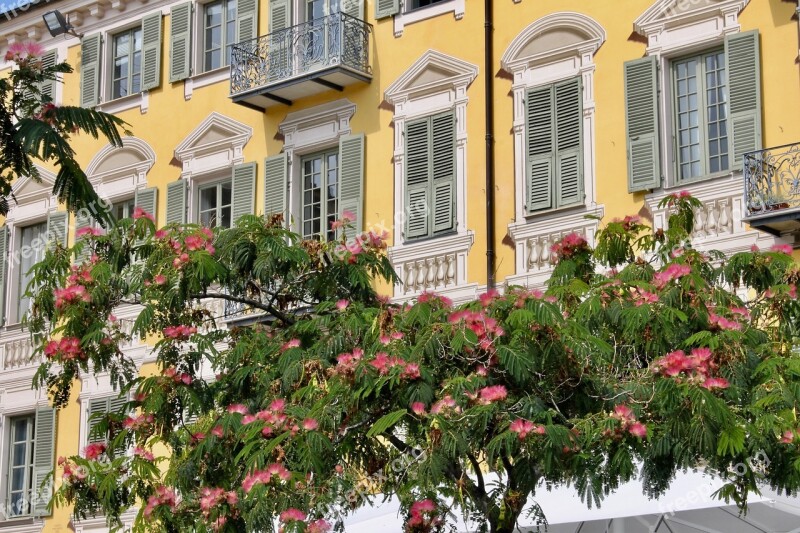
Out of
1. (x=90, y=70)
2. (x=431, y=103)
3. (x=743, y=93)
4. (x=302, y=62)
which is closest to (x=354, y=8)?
(x=302, y=62)

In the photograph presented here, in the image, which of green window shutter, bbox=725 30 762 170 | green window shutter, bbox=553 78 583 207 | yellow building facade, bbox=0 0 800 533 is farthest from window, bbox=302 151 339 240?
green window shutter, bbox=725 30 762 170

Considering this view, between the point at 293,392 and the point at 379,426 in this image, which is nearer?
the point at 379,426

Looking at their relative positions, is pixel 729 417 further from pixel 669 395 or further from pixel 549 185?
pixel 549 185

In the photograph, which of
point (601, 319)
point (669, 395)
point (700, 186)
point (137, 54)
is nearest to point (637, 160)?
point (700, 186)

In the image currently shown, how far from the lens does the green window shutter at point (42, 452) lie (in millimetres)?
27172

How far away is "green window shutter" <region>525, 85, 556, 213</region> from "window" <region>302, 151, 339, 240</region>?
3421 millimetres

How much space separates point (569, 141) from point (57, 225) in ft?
32.8

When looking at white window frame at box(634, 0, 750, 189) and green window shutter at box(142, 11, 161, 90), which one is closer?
white window frame at box(634, 0, 750, 189)

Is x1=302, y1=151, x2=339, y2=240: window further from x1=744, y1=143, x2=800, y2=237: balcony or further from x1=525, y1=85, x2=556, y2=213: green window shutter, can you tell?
x1=744, y1=143, x2=800, y2=237: balcony

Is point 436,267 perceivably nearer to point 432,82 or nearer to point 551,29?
point 432,82

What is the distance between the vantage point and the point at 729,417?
12516 mm

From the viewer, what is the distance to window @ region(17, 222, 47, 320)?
28359mm

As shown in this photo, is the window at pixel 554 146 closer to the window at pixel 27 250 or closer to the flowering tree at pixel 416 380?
the flowering tree at pixel 416 380

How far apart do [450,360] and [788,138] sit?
7516 mm
